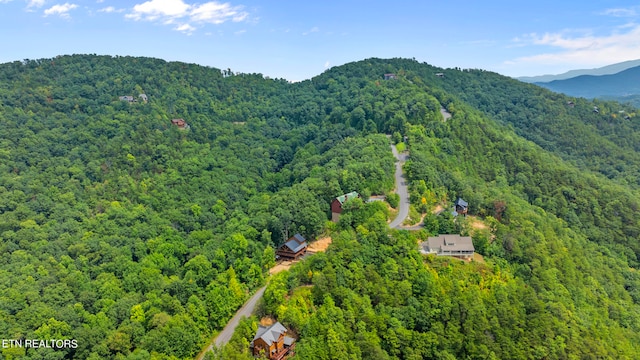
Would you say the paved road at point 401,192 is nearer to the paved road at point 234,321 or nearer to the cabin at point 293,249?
the cabin at point 293,249

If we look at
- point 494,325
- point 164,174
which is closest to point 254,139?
point 164,174

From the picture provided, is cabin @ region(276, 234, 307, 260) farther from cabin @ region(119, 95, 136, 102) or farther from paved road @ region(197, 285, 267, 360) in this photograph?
cabin @ region(119, 95, 136, 102)

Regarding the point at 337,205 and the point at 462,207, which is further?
the point at 462,207

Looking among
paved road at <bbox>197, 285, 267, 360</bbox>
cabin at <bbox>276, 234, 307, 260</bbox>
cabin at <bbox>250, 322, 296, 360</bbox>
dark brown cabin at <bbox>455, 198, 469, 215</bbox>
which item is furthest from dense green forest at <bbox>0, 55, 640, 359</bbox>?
cabin at <bbox>276, 234, 307, 260</bbox>

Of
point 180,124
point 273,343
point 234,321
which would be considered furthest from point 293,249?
point 180,124

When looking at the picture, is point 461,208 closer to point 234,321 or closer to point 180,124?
point 234,321

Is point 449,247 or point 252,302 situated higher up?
point 449,247
